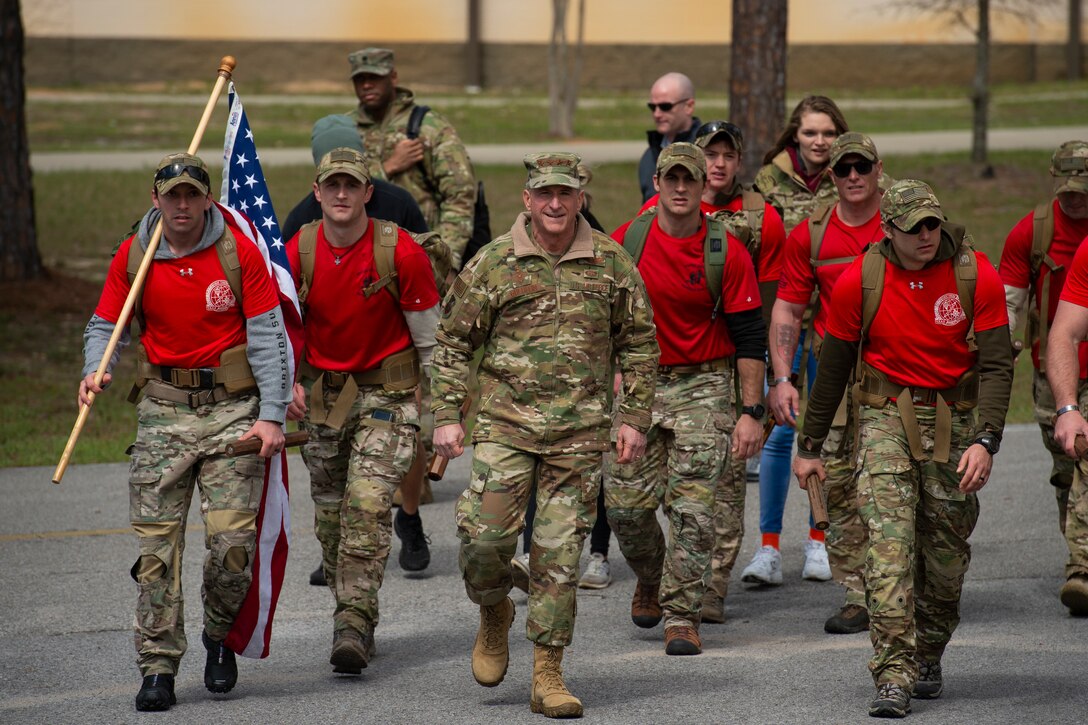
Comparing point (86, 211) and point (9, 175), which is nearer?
point (9, 175)

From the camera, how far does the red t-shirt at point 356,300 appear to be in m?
7.34

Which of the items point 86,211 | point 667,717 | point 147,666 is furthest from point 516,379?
point 86,211

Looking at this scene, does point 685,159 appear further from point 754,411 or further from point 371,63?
point 371,63

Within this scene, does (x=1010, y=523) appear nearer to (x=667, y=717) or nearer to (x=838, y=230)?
(x=838, y=230)

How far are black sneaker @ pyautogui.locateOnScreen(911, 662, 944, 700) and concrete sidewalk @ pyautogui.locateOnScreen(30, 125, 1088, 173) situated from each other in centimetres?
1798

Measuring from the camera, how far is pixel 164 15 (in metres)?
37.3

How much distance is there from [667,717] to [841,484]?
1.92 meters

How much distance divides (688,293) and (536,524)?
58.4 inches

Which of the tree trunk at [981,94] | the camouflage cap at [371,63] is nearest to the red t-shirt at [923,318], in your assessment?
the camouflage cap at [371,63]

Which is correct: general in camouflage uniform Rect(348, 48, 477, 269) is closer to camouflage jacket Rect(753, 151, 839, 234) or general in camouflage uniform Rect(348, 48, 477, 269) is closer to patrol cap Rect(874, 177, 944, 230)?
camouflage jacket Rect(753, 151, 839, 234)

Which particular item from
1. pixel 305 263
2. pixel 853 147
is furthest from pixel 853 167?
pixel 305 263

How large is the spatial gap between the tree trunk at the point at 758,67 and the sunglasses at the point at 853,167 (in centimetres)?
722

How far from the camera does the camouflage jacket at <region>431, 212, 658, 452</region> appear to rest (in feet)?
21.6

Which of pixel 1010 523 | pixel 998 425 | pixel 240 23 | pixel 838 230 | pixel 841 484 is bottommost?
pixel 1010 523
